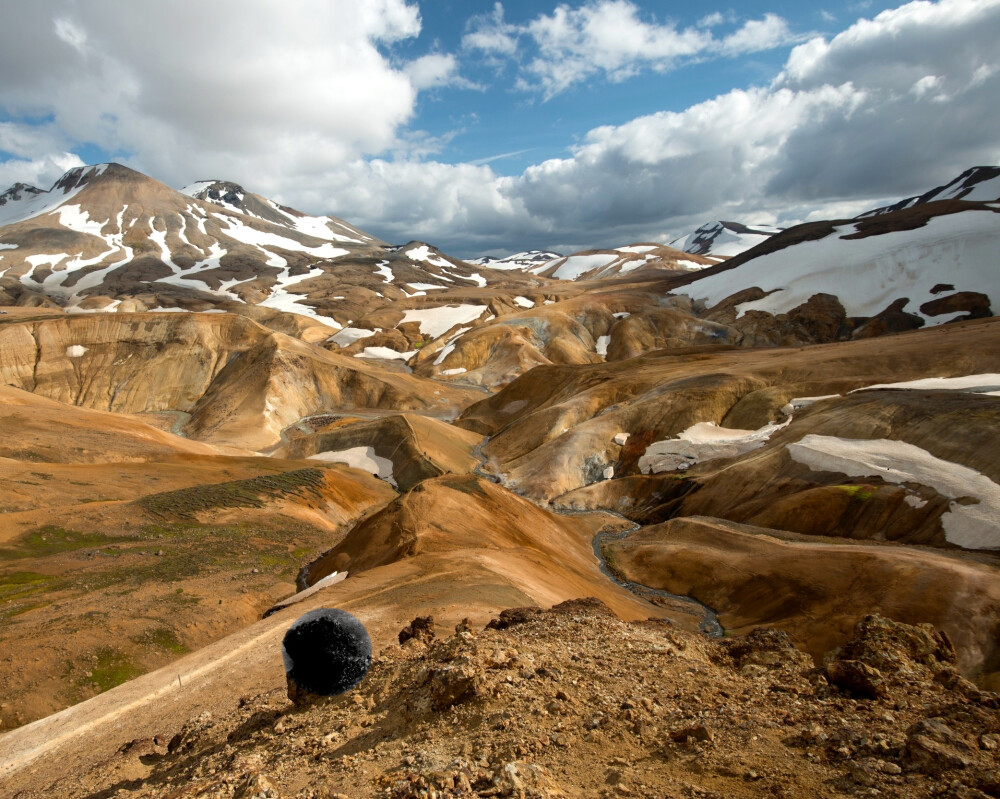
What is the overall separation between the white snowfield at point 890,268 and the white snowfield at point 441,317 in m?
58.9

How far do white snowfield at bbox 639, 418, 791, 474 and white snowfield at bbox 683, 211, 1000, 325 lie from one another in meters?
63.1

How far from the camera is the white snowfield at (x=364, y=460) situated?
2224 inches

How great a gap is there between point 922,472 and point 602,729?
105ft

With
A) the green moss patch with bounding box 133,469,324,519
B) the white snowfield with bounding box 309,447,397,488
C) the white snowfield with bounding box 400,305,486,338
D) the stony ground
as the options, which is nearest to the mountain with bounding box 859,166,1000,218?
the white snowfield with bounding box 400,305,486,338

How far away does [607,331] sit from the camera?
124875 mm

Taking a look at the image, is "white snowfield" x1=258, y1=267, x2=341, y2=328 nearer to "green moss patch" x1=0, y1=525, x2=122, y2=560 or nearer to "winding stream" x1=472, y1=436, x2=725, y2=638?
"winding stream" x1=472, y1=436, x2=725, y2=638

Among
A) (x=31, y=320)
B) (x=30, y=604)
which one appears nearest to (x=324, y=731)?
(x=30, y=604)

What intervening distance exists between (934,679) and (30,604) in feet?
85.0

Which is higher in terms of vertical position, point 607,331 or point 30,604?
point 607,331

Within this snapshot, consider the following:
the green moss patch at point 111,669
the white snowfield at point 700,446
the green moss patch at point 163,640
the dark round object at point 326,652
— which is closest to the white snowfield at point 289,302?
the white snowfield at point 700,446

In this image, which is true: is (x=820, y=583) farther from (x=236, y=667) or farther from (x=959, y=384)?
(x=959, y=384)

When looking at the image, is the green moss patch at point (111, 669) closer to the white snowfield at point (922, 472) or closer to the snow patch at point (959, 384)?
the white snowfield at point (922, 472)

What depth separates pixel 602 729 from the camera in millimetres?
7707

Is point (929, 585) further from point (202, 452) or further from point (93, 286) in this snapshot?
point (93, 286)
